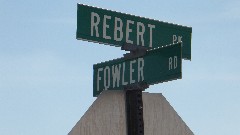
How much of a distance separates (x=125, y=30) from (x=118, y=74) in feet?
1.84

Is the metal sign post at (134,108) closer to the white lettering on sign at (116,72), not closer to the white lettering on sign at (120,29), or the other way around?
the white lettering on sign at (116,72)

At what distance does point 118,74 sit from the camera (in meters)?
5.66

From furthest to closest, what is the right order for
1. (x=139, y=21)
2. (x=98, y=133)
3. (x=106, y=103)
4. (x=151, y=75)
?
1. (x=139, y=21)
2. (x=151, y=75)
3. (x=106, y=103)
4. (x=98, y=133)

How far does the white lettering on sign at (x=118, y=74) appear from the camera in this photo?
5504 millimetres

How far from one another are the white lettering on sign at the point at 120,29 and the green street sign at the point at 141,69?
0.92 feet

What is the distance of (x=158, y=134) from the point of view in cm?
506

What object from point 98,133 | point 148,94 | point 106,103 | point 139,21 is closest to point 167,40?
point 139,21

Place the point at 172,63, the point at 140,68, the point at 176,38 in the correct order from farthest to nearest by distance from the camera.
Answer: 1. the point at 176,38
2. the point at 140,68
3. the point at 172,63

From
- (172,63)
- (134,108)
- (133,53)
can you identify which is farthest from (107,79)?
(172,63)

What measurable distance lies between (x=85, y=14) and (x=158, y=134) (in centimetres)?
165

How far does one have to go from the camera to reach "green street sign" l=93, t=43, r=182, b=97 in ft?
16.9

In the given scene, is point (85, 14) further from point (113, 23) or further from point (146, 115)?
point (146, 115)

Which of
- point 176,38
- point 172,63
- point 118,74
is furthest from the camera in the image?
point 176,38

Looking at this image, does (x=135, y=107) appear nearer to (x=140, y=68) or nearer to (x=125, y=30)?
(x=140, y=68)
